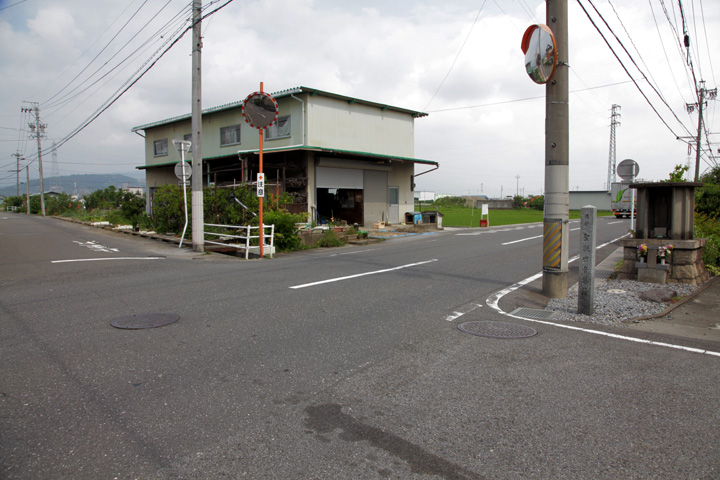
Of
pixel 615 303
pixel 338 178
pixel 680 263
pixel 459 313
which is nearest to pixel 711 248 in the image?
pixel 680 263

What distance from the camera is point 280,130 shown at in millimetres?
23188

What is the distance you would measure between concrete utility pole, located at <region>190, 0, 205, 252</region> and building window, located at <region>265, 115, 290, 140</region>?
8.70 meters

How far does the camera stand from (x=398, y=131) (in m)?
26.9

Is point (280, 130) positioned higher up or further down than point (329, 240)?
higher up

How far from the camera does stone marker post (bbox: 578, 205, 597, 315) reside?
685 cm

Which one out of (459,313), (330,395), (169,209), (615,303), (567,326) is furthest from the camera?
(169,209)

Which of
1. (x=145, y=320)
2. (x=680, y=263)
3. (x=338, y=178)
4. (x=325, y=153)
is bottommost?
(x=145, y=320)

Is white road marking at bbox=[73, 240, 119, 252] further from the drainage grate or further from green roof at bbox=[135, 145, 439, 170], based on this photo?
the drainage grate

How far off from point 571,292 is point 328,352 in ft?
19.4

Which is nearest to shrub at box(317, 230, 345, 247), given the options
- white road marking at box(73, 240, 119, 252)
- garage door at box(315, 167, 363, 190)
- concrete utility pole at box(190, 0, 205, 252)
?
concrete utility pole at box(190, 0, 205, 252)

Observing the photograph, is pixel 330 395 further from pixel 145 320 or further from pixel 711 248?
pixel 711 248

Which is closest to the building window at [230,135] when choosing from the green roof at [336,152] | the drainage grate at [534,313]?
the green roof at [336,152]

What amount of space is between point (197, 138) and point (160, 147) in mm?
21525

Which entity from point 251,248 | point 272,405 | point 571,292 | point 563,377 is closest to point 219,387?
point 272,405
